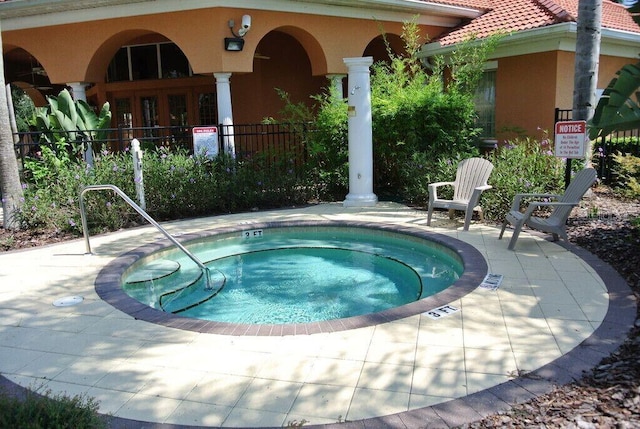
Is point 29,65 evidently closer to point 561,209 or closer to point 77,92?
point 77,92

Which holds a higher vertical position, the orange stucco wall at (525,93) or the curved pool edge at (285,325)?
the orange stucco wall at (525,93)

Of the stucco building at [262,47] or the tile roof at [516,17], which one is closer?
the stucco building at [262,47]

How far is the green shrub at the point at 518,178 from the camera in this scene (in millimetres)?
8258

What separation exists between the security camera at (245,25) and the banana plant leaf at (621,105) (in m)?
7.19

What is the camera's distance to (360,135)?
9.84 metres

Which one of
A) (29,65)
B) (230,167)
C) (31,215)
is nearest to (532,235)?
(230,167)

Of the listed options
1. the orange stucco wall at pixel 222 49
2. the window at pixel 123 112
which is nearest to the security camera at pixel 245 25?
the orange stucco wall at pixel 222 49

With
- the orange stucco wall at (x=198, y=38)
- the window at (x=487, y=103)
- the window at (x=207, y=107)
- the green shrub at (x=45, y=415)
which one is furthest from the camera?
the window at (x=207, y=107)

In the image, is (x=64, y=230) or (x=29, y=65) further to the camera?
(x=29, y=65)

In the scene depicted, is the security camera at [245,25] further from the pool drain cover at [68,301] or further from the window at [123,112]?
the pool drain cover at [68,301]

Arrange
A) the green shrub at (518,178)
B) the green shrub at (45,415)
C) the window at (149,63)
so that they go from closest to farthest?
the green shrub at (45,415)
the green shrub at (518,178)
the window at (149,63)

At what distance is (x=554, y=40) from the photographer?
1134cm

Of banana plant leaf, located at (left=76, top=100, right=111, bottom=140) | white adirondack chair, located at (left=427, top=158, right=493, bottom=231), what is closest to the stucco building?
banana plant leaf, located at (left=76, top=100, right=111, bottom=140)

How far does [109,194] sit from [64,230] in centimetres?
94
